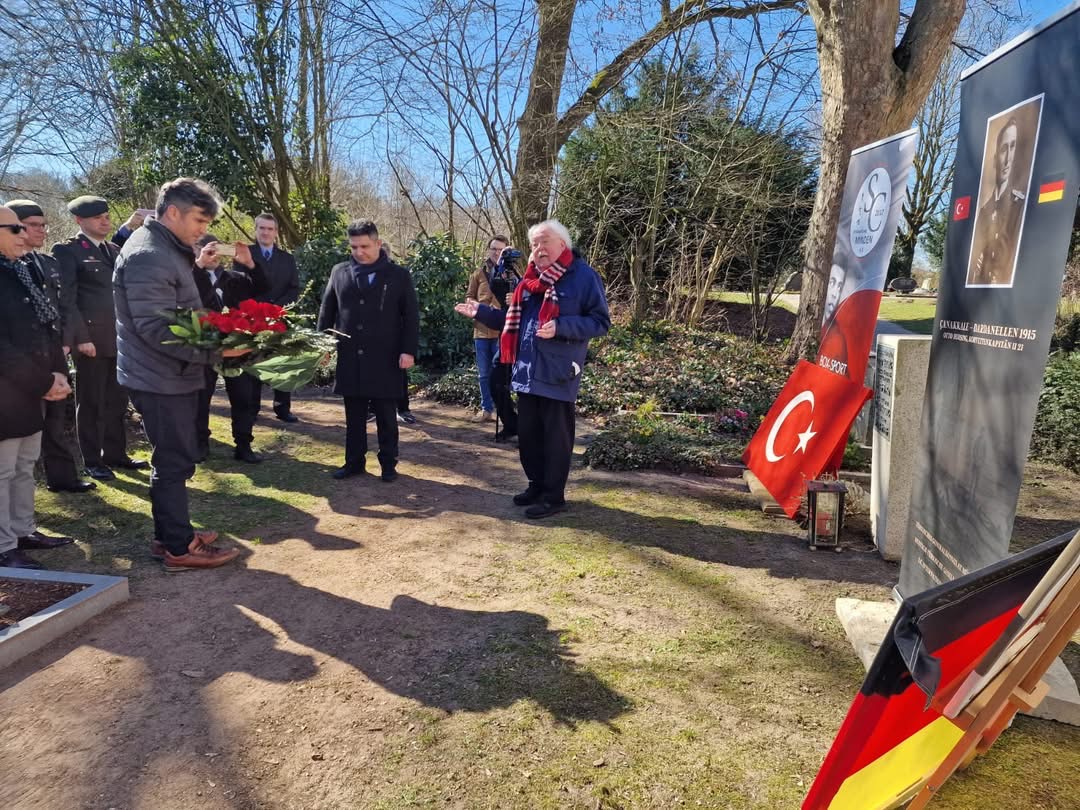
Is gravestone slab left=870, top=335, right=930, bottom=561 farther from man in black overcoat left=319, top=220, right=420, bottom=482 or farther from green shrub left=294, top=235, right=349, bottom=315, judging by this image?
green shrub left=294, top=235, right=349, bottom=315

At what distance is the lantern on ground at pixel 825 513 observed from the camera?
4422 mm

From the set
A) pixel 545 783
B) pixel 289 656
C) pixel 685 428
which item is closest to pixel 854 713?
pixel 545 783

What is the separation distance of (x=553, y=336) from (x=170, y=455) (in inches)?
93.2

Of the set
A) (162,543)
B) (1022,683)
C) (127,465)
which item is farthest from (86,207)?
(1022,683)

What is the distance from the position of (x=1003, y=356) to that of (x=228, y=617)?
368cm

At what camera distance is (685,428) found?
734 cm

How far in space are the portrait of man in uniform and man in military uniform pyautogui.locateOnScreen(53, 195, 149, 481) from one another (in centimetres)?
565

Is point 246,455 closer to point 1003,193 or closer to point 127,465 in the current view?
point 127,465

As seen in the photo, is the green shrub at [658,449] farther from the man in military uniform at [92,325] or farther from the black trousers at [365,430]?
the man in military uniform at [92,325]

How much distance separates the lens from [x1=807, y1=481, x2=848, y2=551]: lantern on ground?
4.42 meters

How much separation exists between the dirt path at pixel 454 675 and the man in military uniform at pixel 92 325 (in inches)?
80.5

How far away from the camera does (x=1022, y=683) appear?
1633mm

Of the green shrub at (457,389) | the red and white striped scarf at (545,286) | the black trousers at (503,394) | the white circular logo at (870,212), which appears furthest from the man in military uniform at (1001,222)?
the green shrub at (457,389)

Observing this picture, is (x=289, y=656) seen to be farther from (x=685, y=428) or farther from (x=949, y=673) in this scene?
(x=685, y=428)
